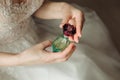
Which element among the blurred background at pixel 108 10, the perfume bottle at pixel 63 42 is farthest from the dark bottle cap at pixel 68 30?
the blurred background at pixel 108 10

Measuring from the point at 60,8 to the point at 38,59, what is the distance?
0.28m

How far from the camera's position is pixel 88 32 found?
1104 mm

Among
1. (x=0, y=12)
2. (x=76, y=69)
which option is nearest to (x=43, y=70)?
(x=76, y=69)

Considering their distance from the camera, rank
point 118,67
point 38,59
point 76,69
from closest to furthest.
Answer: point 38,59, point 76,69, point 118,67

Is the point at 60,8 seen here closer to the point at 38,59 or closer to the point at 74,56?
the point at 74,56

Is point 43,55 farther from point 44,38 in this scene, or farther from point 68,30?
point 44,38

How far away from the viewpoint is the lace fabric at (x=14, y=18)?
2.82 feet

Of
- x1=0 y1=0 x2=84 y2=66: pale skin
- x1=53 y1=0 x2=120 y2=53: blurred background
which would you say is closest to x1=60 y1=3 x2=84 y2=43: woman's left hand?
x1=0 y1=0 x2=84 y2=66: pale skin

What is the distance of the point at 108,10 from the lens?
61.1 inches

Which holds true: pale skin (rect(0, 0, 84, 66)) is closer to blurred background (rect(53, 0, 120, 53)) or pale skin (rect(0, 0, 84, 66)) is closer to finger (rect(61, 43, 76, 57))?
finger (rect(61, 43, 76, 57))

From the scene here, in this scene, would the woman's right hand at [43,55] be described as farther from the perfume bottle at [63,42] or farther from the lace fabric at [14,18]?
the lace fabric at [14,18]

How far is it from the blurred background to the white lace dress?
0.38 meters

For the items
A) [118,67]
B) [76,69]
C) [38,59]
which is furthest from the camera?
[118,67]

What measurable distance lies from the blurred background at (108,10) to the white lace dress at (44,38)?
0.38 m
